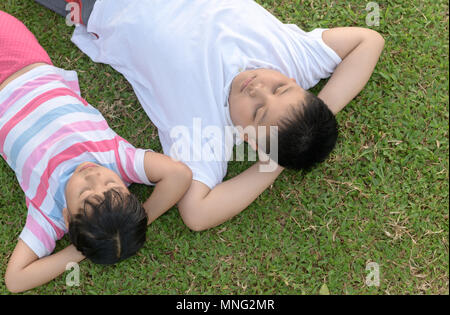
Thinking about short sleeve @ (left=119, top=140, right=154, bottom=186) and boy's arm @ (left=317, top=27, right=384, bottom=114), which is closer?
short sleeve @ (left=119, top=140, right=154, bottom=186)

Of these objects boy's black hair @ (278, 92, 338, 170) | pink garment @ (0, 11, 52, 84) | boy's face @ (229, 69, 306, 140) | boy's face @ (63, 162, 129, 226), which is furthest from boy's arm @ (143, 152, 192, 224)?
pink garment @ (0, 11, 52, 84)

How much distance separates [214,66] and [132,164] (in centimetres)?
65

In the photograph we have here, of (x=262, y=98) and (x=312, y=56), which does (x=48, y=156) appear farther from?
(x=312, y=56)

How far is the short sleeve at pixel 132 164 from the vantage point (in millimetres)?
2061

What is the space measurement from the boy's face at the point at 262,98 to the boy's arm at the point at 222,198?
0.34 metres

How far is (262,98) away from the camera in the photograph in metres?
1.88

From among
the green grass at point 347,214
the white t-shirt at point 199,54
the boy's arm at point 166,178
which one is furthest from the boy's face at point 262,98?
the green grass at point 347,214

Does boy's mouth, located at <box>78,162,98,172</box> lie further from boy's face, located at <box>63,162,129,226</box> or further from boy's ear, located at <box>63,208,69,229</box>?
boy's ear, located at <box>63,208,69,229</box>

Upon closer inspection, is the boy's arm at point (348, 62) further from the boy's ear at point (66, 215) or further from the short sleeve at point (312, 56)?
the boy's ear at point (66, 215)

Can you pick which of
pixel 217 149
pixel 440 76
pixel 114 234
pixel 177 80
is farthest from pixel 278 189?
pixel 440 76

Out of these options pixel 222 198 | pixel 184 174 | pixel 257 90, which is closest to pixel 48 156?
pixel 184 174

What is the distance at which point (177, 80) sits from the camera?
210cm

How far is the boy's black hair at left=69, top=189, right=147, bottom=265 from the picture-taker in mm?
1722

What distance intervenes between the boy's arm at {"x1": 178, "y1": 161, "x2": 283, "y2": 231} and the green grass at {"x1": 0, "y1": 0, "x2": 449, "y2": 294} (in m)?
0.13
